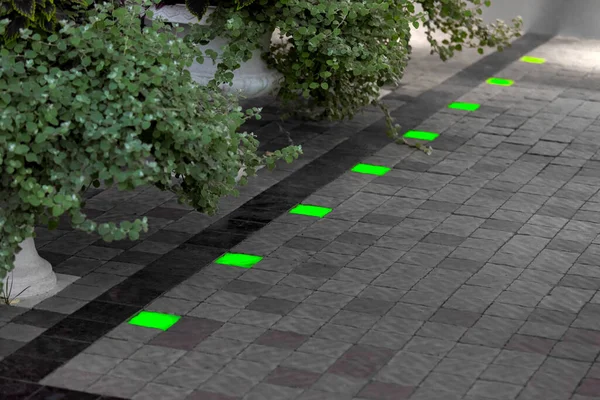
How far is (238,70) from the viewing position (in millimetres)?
5914

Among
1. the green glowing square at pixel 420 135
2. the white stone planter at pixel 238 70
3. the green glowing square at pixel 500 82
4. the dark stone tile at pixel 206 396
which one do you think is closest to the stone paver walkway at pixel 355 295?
the dark stone tile at pixel 206 396

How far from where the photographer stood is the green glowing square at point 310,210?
5516 millimetres

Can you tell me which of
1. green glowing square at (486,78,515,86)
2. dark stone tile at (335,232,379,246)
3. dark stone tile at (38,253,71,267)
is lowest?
green glowing square at (486,78,515,86)

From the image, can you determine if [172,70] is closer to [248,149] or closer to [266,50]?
[248,149]

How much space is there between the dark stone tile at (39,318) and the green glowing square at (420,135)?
3.06 meters

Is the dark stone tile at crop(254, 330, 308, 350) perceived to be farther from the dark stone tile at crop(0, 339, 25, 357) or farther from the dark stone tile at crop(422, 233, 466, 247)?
the dark stone tile at crop(422, 233, 466, 247)

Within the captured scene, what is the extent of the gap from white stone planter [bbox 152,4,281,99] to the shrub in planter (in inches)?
53.1

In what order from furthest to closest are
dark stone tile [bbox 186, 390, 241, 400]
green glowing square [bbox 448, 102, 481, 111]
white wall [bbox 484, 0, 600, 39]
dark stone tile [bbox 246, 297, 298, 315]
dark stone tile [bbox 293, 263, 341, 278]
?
white wall [bbox 484, 0, 600, 39] → green glowing square [bbox 448, 102, 481, 111] → dark stone tile [bbox 293, 263, 341, 278] → dark stone tile [bbox 246, 297, 298, 315] → dark stone tile [bbox 186, 390, 241, 400]

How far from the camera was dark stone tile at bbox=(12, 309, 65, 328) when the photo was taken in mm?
4309

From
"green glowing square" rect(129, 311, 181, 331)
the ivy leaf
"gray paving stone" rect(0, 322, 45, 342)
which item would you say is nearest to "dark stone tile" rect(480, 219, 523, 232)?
"green glowing square" rect(129, 311, 181, 331)

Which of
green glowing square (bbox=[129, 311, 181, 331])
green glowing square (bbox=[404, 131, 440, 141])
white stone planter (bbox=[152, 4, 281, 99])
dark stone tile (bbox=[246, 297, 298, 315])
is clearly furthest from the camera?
green glowing square (bbox=[404, 131, 440, 141])

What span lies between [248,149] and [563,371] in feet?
5.42

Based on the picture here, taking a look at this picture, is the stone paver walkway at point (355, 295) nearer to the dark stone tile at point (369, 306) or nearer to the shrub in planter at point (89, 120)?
the dark stone tile at point (369, 306)

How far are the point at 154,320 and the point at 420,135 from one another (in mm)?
2982
